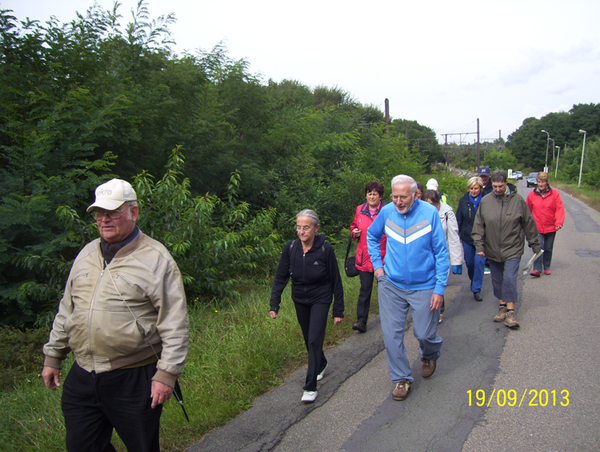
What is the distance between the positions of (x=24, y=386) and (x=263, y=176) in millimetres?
7985

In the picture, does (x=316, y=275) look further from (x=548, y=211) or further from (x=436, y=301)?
(x=548, y=211)

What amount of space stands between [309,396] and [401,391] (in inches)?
33.3

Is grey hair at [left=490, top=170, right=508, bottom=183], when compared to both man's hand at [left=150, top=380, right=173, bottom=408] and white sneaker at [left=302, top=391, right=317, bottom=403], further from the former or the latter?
man's hand at [left=150, top=380, right=173, bottom=408]

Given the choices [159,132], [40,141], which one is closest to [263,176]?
[159,132]

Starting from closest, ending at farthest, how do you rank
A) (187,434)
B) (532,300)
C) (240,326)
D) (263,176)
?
1. (187,434)
2. (240,326)
3. (532,300)
4. (263,176)

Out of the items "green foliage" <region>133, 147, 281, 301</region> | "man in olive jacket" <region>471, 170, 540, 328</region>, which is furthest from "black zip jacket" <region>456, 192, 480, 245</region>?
"green foliage" <region>133, 147, 281, 301</region>

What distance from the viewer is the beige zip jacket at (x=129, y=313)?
250cm

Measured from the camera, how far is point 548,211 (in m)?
9.20

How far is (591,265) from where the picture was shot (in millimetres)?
10133

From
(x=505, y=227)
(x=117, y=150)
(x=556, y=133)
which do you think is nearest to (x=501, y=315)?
(x=505, y=227)

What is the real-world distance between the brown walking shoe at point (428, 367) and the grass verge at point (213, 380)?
4.27 feet

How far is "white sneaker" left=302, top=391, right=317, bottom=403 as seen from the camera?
4.14 metres

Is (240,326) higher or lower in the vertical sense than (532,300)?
higher

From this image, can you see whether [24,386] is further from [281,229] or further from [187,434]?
[281,229]
